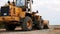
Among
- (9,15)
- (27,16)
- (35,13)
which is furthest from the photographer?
(35,13)

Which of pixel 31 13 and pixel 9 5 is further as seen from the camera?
pixel 31 13

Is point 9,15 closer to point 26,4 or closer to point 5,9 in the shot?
point 5,9

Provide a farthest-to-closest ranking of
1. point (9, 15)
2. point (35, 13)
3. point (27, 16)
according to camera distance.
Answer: point (35, 13) < point (27, 16) < point (9, 15)

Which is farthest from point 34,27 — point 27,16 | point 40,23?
point 27,16

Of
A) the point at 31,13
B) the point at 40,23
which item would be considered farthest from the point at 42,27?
the point at 31,13

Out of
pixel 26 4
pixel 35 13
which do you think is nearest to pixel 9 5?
pixel 26 4

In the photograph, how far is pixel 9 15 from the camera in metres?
18.7

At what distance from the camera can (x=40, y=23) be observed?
22.6 m

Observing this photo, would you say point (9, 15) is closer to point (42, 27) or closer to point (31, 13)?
point (31, 13)

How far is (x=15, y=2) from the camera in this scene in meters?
19.8

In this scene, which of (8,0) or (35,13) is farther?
(35,13)

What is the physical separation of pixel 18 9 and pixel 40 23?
362 centimetres

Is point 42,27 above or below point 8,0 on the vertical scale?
below

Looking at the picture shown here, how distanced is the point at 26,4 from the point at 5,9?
78.6 inches
